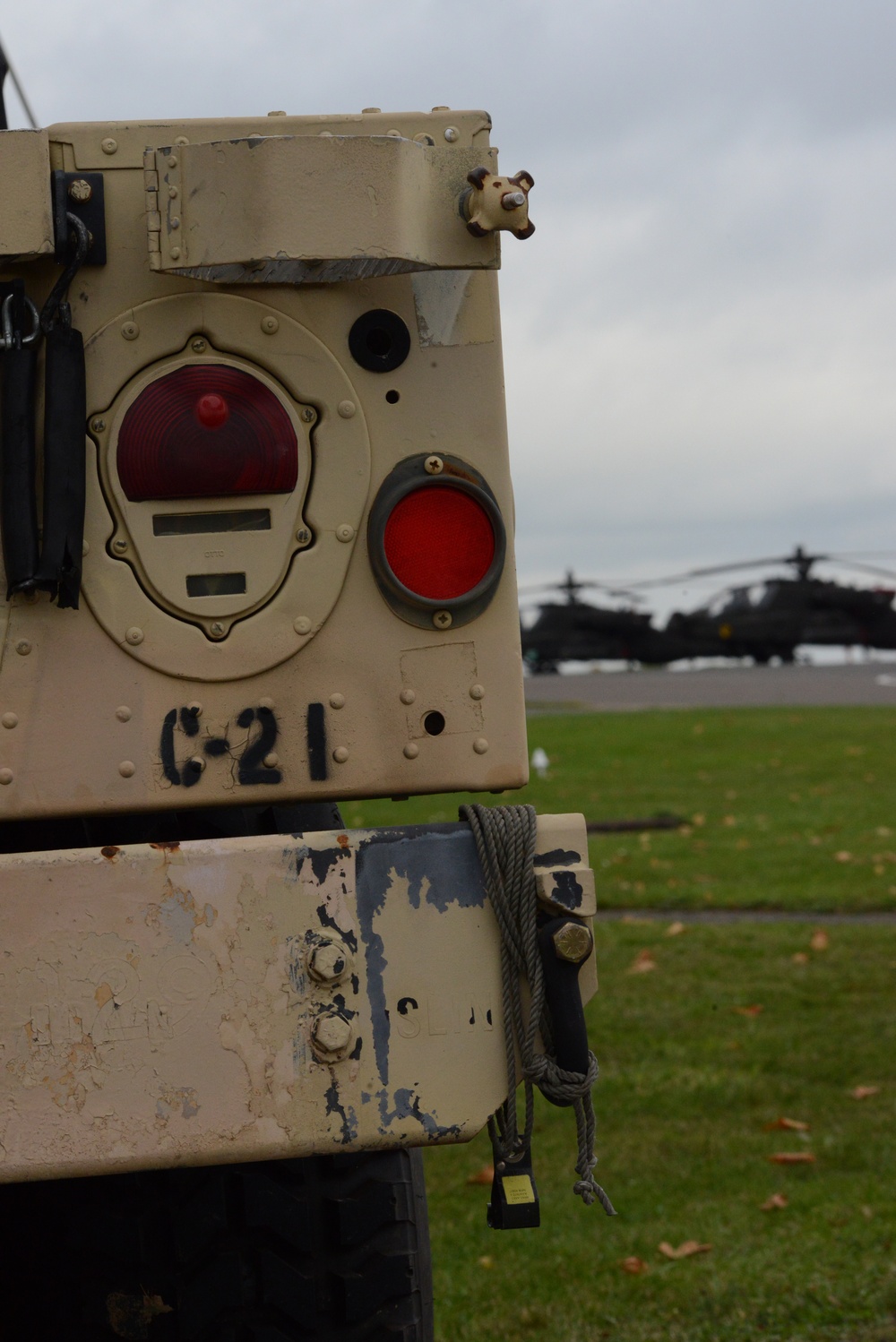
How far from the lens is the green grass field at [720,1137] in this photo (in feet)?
11.0

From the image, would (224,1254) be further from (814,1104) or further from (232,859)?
(814,1104)

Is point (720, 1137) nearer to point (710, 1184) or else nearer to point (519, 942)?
point (710, 1184)

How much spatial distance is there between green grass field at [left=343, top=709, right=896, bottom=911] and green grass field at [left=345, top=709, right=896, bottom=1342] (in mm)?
33

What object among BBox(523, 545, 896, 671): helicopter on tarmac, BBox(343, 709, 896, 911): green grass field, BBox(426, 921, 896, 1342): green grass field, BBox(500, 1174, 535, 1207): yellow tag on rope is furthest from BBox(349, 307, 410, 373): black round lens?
BBox(523, 545, 896, 671): helicopter on tarmac

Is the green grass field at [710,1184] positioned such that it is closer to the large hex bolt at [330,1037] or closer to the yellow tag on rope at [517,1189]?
the yellow tag on rope at [517,1189]

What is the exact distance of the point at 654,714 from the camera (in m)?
17.8

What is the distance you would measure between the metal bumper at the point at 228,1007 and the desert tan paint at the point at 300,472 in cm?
14

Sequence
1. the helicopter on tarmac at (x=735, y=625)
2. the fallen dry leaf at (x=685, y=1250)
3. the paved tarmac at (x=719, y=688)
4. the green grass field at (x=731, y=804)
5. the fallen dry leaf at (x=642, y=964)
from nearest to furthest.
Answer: the fallen dry leaf at (x=685, y=1250) < the fallen dry leaf at (x=642, y=964) < the green grass field at (x=731, y=804) < the paved tarmac at (x=719, y=688) < the helicopter on tarmac at (x=735, y=625)

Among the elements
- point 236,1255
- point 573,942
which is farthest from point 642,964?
point 573,942

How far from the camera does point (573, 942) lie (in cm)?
201

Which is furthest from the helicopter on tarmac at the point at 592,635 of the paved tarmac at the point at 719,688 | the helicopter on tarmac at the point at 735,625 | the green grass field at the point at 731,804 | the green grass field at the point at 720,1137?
the green grass field at the point at 720,1137

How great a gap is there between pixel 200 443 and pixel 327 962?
25.4 inches

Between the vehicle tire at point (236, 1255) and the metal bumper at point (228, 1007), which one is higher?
the metal bumper at point (228, 1007)

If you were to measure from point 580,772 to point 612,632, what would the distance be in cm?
2458
